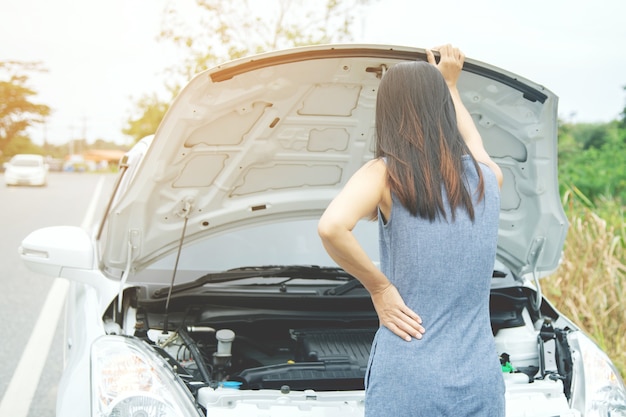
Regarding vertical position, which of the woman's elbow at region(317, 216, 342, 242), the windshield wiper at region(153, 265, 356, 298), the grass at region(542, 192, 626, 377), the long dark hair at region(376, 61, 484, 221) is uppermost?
the long dark hair at region(376, 61, 484, 221)

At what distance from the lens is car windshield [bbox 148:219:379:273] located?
3.75 metres

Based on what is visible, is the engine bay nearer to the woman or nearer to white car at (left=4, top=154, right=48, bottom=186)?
the woman

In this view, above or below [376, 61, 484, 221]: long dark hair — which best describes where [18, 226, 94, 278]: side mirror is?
below

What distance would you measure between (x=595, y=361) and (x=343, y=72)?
163cm

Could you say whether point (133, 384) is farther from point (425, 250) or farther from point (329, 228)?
point (425, 250)

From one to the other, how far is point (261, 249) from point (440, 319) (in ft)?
6.20

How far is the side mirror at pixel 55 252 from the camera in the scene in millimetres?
3344

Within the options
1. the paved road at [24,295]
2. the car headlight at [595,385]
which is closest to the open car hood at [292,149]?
the car headlight at [595,385]

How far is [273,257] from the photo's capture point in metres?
3.84

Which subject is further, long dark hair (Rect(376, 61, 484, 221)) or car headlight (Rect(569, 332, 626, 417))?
car headlight (Rect(569, 332, 626, 417))

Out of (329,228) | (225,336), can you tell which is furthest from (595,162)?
(329,228)

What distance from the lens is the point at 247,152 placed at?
11.1ft

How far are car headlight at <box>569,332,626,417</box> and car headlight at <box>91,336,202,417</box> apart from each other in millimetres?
1508

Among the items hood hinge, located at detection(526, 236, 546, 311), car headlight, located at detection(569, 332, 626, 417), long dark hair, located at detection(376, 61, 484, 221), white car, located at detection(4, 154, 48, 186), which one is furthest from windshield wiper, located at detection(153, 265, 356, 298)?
white car, located at detection(4, 154, 48, 186)
